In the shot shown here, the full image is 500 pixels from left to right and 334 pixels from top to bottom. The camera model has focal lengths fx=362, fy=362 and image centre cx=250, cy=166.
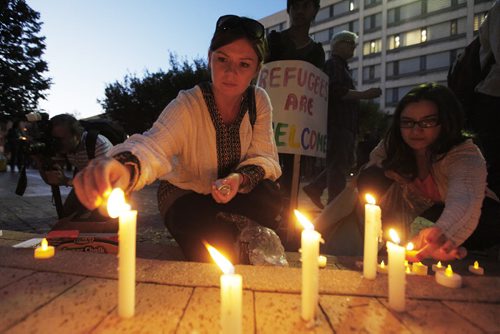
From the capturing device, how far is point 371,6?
1662 inches

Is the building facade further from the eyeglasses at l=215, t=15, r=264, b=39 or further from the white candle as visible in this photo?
the white candle

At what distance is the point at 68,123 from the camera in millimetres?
4059

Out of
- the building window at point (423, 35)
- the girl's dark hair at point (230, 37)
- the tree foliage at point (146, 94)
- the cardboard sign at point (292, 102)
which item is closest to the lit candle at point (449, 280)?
the girl's dark hair at point (230, 37)

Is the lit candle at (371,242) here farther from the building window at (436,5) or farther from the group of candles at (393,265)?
the building window at (436,5)

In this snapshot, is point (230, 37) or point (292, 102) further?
point (292, 102)

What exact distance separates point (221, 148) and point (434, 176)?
1508 mm

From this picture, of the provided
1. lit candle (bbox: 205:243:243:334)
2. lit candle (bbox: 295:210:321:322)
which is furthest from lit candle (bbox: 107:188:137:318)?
lit candle (bbox: 295:210:321:322)

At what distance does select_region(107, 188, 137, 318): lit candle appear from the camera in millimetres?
1038

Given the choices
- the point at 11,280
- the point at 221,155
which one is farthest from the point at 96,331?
the point at 221,155

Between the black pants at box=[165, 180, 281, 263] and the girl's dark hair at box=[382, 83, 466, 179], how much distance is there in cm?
97

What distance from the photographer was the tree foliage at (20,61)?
2466 centimetres

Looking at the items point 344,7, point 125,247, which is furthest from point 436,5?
point 125,247

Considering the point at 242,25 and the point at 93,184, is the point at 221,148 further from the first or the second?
the point at 93,184

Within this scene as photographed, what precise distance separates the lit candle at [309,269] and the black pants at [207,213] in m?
1.17
